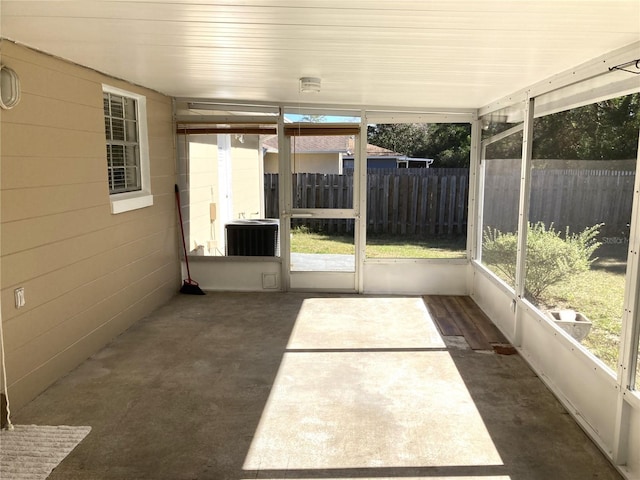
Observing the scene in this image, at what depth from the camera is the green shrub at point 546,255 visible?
3205 mm

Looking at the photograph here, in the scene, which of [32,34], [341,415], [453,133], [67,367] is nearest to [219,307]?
[67,367]

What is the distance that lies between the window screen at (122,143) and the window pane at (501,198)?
3.67 meters

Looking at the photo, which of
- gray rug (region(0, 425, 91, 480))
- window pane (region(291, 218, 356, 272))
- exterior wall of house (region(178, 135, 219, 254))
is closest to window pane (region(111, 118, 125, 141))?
exterior wall of house (region(178, 135, 219, 254))

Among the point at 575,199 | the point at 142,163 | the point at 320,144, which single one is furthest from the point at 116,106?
the point at 575,199

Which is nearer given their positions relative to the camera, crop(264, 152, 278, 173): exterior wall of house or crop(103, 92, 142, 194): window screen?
crop(103, 92, 142, 194): window screen

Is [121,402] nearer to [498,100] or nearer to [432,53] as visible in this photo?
[432,53]

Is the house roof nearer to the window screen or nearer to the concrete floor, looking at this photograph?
the window screen

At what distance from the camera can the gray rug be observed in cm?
251

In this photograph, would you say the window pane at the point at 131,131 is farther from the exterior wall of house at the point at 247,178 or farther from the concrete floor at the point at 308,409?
the concrete floor at the point at 308,409

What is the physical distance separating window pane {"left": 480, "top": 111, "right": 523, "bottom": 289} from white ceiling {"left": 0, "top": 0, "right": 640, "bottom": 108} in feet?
2.27

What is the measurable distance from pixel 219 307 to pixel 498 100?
12.1 feet

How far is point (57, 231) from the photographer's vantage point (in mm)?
3537

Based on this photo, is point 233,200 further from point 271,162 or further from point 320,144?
point 320,144

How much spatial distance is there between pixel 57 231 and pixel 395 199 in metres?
4.07
